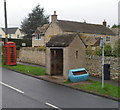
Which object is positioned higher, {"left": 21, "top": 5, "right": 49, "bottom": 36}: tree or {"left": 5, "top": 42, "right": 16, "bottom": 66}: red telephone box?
{"left": 21, "top": 5, "right": 49, "bottom": 36}: tree

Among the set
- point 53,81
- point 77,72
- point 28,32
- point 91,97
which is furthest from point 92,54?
point 28,32

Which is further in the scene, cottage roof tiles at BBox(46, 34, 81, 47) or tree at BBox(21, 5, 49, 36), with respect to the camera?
tree at BBox(21, 5, 49, 36)

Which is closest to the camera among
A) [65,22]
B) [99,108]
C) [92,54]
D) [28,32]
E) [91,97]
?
[99,108]

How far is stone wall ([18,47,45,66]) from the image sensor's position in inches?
895

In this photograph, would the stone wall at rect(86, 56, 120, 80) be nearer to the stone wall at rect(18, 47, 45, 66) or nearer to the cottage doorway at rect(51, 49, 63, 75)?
the cottage doorway at rect(51, 49, 63, 75)

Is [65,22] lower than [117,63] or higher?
higher

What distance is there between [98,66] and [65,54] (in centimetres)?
367

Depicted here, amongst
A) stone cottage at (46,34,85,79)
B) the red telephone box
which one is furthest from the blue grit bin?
the red telephone box

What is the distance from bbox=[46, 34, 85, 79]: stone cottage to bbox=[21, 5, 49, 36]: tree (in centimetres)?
4632

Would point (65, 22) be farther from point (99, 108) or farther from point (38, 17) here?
point (99, 108)

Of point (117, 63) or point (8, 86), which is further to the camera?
point (117, 63)

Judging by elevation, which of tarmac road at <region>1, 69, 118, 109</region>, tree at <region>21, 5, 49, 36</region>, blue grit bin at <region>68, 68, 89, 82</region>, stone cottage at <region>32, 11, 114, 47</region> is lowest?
tarmac road at <region>1, 69, 118, 109</region>

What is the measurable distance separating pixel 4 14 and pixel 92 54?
11.3 m

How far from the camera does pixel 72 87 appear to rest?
38.4 feet
